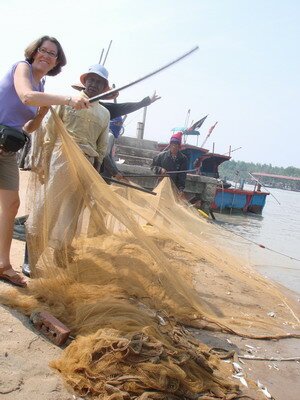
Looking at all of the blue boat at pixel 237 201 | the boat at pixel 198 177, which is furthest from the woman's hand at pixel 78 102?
the blue boat at pixel 237 201

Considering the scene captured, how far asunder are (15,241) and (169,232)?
1.88 meters

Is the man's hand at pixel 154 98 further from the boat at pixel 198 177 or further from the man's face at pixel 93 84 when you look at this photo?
the boat at pixel 198 177

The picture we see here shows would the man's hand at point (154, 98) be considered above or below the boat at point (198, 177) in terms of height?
above

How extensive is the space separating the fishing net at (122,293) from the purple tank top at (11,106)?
40 cm

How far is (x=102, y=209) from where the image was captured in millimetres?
3438

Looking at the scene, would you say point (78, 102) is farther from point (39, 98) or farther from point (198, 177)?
point (198, 177)

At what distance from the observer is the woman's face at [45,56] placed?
9.61 feet

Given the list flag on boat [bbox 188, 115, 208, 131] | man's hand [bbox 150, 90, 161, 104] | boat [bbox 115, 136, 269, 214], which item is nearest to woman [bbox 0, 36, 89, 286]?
man's hand [bbox 150, 90, 161, 104]

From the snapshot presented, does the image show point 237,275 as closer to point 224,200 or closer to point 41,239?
point 41,239

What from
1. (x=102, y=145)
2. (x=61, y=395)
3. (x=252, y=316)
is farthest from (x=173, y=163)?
(x=61, y=395)

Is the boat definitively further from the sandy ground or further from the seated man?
the sandy ground

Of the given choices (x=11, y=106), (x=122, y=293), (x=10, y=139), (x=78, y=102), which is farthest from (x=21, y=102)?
(x=122, y=293)

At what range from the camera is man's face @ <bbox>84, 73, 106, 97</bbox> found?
3992 mm

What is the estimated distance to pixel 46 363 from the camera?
2.33 meters
